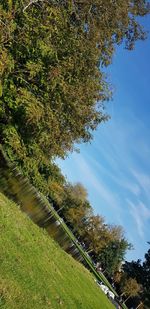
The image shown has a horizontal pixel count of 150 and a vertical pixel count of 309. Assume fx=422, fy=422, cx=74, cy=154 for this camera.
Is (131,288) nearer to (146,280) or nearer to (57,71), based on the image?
(146,280)

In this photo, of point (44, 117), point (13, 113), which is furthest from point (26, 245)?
point (13, 113)

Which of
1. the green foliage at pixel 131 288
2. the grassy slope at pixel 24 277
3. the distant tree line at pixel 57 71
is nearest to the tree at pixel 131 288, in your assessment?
the green foliage at pixel 131 288

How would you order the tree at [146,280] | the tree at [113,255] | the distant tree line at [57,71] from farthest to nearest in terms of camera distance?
the tree at [113,255], the tree at [146,280], the distant tree line at [57,71]

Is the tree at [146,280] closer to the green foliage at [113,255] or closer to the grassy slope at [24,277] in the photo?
the green foliage at [113,255]

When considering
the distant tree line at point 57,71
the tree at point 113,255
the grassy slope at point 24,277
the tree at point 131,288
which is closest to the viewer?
the grassy slope at point 24,277

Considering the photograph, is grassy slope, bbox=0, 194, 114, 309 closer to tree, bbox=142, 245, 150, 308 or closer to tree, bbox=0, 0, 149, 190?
tree, bbox=0, 0, 149, 190

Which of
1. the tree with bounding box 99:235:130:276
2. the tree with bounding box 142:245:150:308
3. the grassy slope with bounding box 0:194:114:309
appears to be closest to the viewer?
the grassy slope with bounding box 0:194:114:309

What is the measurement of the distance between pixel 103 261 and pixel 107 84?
87.2 m

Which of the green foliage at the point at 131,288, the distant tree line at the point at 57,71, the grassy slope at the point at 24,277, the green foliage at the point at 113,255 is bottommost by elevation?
the grassy slope at the point at 24,277

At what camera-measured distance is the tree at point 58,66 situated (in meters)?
20.5

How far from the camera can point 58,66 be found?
21703 mm

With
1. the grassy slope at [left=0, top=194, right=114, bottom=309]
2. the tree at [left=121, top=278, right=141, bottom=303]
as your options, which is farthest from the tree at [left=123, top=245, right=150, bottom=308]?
the grassy slope at [left=0, top=194, right=114, bottom=309]

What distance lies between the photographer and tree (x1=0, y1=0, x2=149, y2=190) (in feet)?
67.2

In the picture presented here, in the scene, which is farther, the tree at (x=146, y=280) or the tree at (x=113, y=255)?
the tree at (x=113, y=255)
